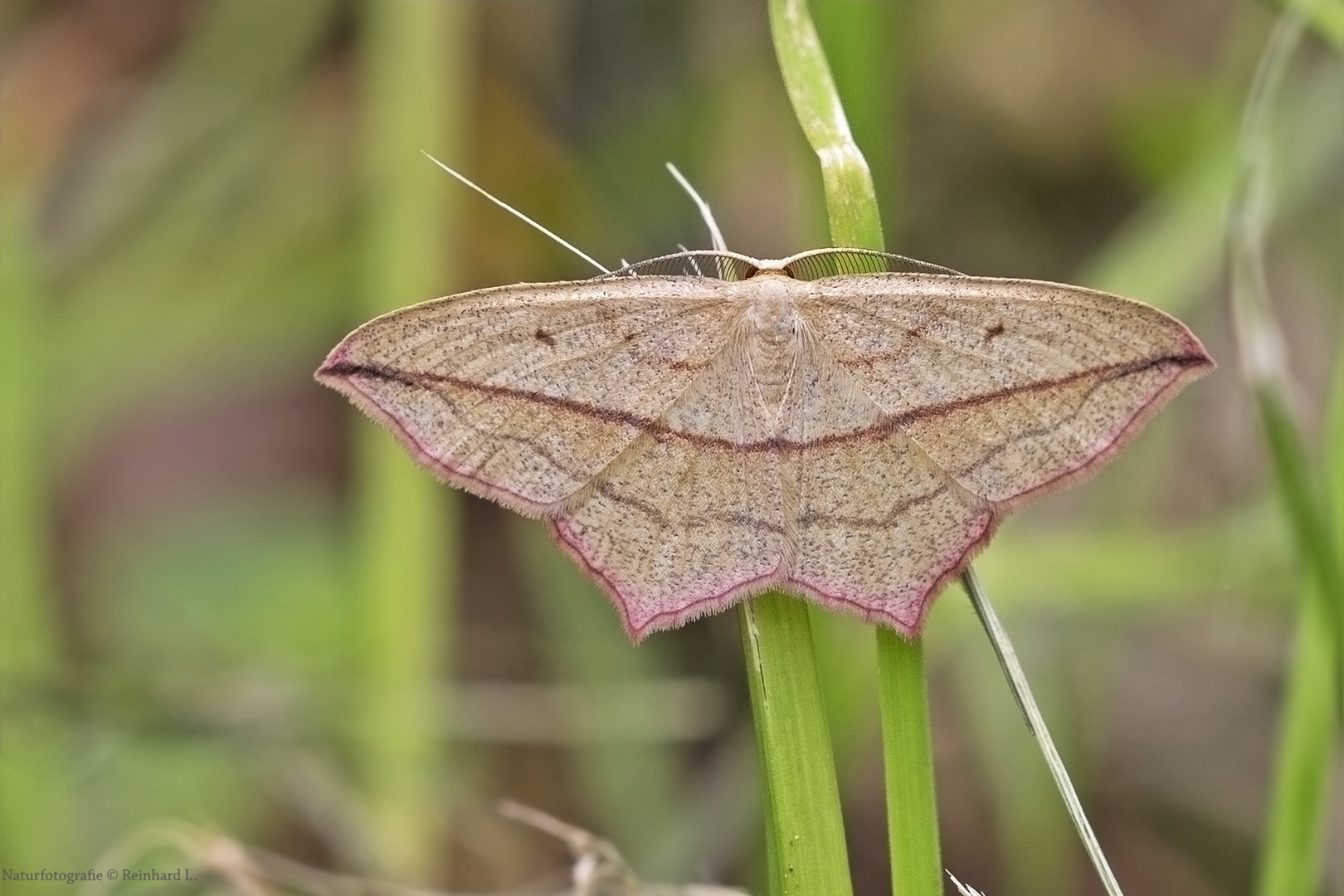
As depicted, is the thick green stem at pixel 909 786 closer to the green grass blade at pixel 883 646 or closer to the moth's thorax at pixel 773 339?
the green grass blade at pixel 883 646

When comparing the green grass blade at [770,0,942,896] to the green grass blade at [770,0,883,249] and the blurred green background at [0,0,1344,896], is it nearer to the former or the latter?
the green grass blade at [770,0,883,249]

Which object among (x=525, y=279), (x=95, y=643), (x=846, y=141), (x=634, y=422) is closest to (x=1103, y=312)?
(x=846, y=141)

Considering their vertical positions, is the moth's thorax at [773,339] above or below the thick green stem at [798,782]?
above

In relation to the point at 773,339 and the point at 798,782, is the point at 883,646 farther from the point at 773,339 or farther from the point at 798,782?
the point at 773,339

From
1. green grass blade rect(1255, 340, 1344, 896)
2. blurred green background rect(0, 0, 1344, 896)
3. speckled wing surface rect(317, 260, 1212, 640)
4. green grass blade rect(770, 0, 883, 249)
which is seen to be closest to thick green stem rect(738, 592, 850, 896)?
speckled wing surface rect(317, 260, 1212, 640)

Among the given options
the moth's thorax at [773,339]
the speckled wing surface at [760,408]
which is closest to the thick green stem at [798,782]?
the speckled wing surface at [760,408]

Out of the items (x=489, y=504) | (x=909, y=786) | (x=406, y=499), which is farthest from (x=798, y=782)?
(x=489, y=504)

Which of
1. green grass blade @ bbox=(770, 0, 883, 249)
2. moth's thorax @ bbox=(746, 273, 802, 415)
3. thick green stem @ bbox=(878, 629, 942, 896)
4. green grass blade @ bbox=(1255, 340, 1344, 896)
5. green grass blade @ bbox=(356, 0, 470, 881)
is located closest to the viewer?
thick green stem @ bbox=(878, 629, 942, 896)
